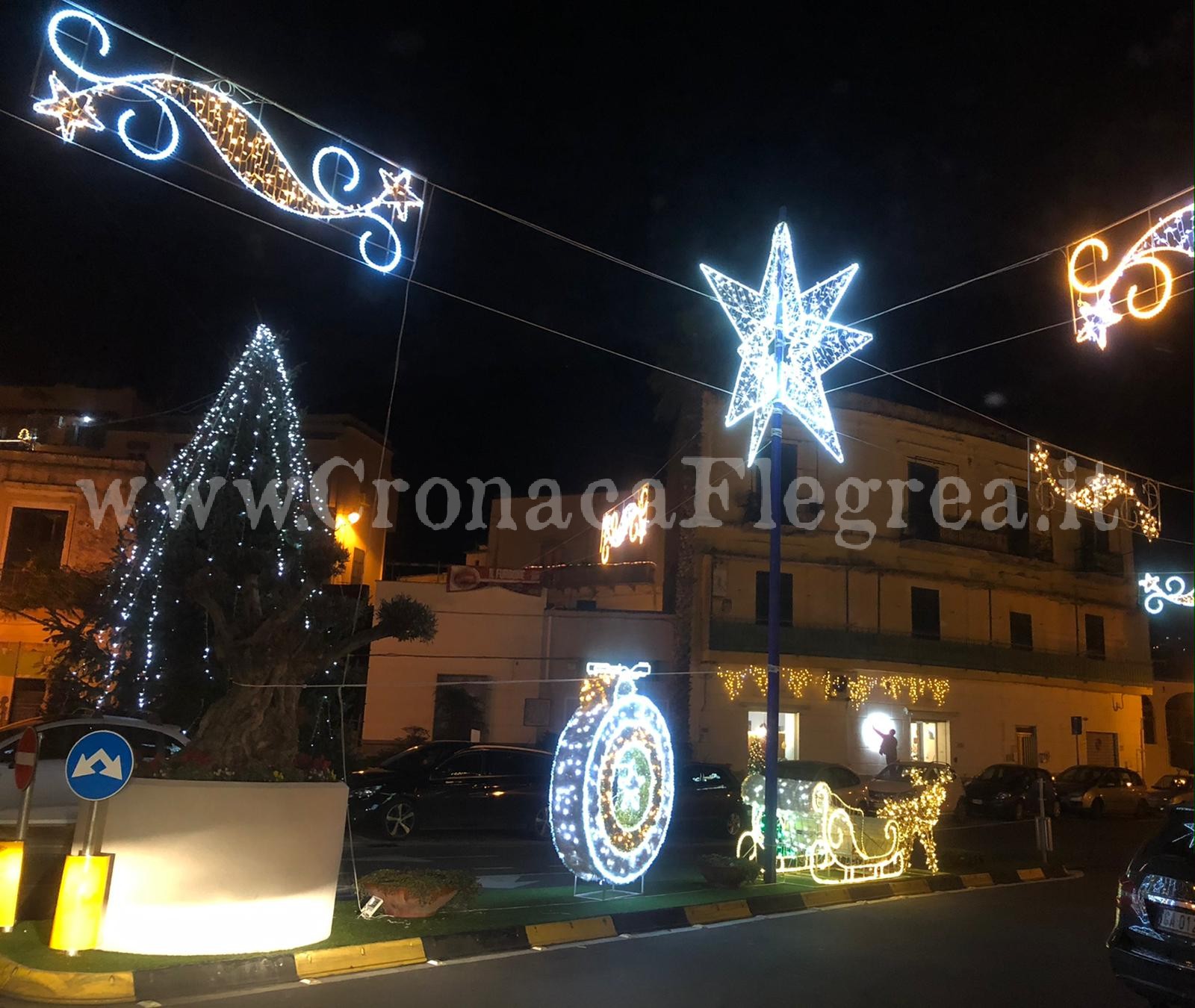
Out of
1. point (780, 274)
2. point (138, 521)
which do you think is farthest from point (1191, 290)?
point (138, 521)

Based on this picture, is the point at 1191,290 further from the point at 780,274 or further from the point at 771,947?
the point at 771,947

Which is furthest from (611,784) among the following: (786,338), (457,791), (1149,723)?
(1149,723)

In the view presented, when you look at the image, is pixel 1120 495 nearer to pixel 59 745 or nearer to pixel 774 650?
pixel 774 650

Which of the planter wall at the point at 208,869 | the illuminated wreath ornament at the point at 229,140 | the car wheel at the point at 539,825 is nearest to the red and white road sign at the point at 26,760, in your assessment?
the planter wall at the point at 208,869

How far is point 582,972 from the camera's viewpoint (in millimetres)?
7785

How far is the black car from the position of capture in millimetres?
6465

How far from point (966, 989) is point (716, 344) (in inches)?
835

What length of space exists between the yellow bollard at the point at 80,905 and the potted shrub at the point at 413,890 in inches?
94.9

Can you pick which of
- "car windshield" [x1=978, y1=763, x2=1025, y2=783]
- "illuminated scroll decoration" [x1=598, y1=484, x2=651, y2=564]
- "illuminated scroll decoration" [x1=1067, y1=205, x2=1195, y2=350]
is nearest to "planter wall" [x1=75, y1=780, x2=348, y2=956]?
"illuminated scroll decoration" [x1=1067, y1=205, x2=1195, y2=350]

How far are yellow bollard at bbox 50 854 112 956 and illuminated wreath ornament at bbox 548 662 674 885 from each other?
4250 mm

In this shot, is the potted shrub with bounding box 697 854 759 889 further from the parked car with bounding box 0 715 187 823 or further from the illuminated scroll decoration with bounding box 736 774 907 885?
the parked car with bounding box 0 715 187 823

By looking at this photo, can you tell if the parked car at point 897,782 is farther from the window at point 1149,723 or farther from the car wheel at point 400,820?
the window at point 1149,723

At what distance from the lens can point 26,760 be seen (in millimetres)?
7895

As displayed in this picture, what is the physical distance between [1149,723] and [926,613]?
42.2ft
